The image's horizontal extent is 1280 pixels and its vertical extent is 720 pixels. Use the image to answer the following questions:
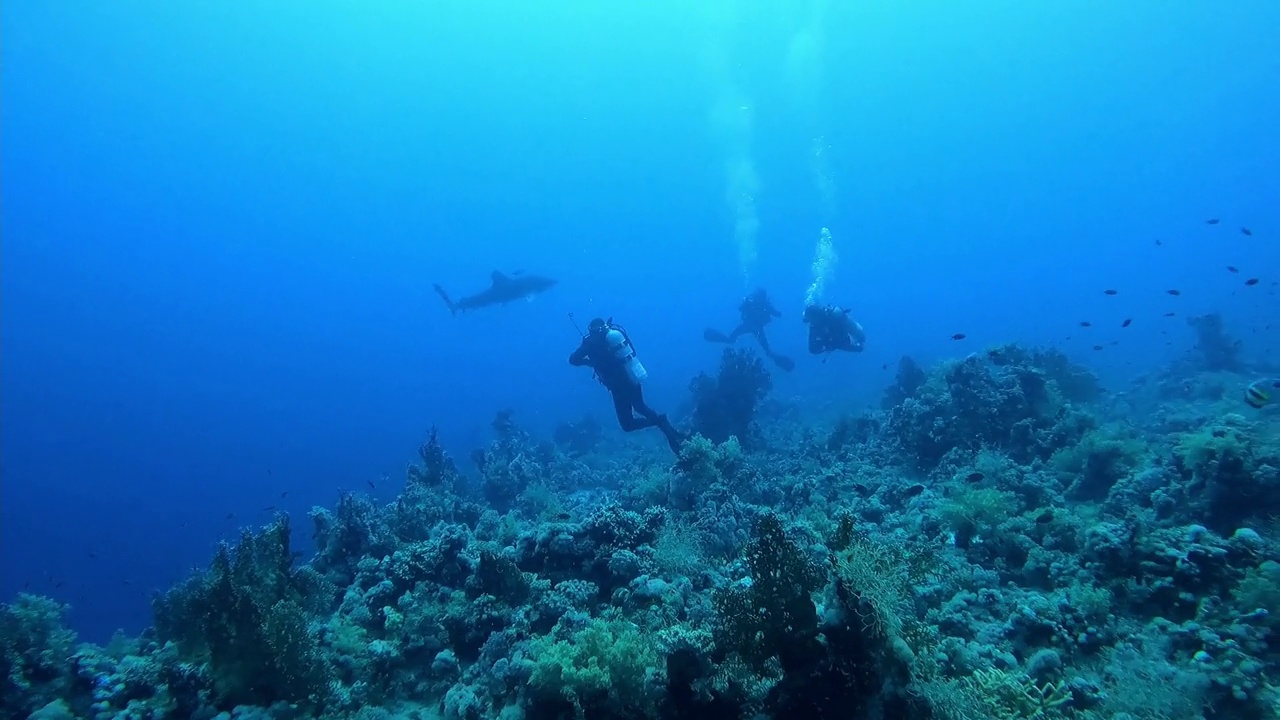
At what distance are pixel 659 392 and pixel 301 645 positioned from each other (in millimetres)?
64326

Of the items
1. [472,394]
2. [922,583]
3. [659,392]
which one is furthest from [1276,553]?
[472,394]

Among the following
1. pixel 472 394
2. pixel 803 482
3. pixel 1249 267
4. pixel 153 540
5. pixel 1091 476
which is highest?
pixel 472 394

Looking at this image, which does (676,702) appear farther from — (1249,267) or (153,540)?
(1249,267)

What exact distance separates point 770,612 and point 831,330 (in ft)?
57.0

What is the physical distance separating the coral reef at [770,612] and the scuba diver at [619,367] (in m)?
4.28

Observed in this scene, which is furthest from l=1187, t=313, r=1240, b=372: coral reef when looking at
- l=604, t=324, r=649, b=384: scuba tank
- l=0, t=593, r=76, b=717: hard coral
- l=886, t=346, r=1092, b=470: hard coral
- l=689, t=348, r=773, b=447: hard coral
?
l=0, t=593, r=76, b=717: hard coral

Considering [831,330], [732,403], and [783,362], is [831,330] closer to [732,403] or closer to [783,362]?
[732,403]

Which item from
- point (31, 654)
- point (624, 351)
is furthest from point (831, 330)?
point (31, 654)

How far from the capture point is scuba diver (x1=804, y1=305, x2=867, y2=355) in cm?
2011

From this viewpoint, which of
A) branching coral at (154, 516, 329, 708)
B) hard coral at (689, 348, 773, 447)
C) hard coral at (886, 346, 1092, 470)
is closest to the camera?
branching coral at (154, 516, 329, 708)

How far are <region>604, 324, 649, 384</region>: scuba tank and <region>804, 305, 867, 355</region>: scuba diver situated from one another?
7396 millimetres

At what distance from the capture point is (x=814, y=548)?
22.6ft

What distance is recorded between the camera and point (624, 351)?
15.6 metres

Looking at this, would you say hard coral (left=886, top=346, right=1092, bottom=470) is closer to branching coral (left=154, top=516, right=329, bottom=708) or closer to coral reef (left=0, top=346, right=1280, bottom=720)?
coral reef (left=0, top=346, right=1280, bottom=720)
